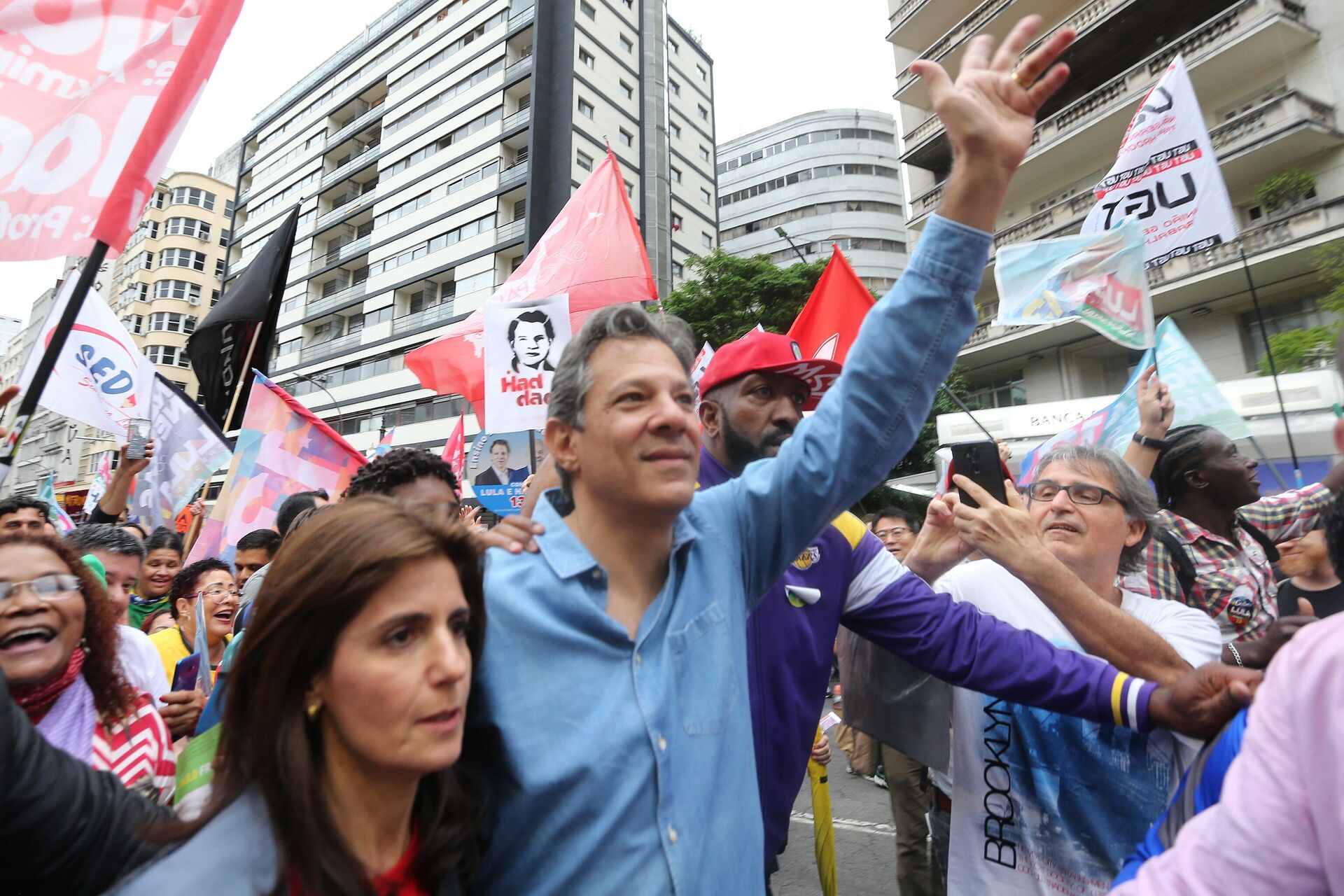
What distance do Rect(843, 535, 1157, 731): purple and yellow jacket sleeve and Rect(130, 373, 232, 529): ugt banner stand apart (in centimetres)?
605

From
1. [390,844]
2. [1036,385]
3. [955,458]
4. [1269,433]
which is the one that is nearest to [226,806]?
[390,844]

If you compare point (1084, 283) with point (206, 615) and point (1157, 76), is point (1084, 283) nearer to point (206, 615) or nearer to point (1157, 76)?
point (206, 615)

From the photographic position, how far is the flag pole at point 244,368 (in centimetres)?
500

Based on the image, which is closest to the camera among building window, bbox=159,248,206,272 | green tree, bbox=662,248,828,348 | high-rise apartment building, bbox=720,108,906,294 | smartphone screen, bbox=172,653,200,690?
smartphone screen, bbox=172,653,200,690

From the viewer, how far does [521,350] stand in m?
5.38

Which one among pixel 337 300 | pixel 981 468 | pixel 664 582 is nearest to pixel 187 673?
pixel 664 582

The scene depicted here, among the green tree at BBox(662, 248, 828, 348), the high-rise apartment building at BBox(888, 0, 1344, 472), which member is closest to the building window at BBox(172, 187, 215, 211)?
the green tree at BBox(662, 248, 828, 348)

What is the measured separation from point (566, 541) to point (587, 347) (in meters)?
0.41

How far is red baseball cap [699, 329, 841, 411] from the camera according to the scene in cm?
248

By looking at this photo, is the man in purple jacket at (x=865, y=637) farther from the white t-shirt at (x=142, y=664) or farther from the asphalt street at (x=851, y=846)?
the asphalt street at (x=851, y=846)

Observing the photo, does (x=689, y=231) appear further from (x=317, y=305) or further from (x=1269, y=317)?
(x=1269, y=317)

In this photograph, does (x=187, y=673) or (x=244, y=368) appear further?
(x=244, y=368)

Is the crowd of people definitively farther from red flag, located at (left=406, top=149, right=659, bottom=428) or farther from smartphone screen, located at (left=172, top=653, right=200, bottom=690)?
red flag, located at (left=406, top=149, right=659, bottom=428)

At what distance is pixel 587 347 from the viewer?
154 cm
